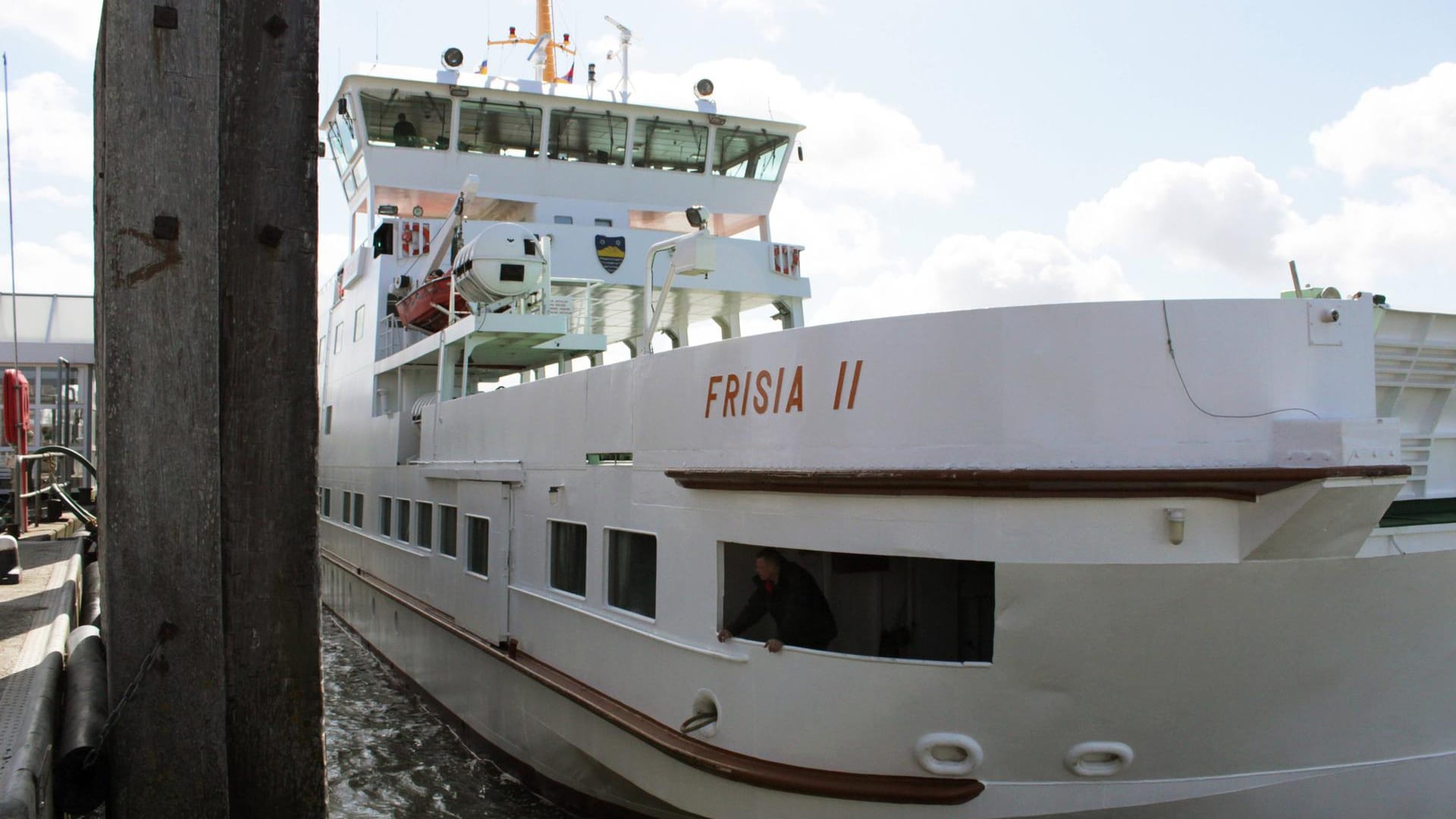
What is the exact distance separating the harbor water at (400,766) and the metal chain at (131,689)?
175 inches

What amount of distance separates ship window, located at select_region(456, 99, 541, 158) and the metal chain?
10.1 metres

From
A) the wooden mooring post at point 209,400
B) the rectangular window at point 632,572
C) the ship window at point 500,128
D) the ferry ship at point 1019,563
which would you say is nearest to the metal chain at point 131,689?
the wooden mooring post at point 209,400

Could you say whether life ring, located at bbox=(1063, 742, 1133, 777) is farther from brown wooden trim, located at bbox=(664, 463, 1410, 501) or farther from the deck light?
brown wooden trim, located at bbox=(664, 463, 1410, 501)

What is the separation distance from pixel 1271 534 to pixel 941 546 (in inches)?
49.4

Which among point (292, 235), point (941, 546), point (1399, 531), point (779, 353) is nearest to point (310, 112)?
point (292, 235)

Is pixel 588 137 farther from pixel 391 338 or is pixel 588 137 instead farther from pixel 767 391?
pixel 767 391

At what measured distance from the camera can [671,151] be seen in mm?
13328

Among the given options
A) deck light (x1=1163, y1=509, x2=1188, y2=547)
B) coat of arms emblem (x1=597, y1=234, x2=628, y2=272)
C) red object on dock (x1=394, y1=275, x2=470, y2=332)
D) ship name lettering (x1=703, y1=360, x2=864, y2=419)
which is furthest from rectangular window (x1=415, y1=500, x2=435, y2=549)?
deck light (x1=1163, y1=509, x2=1188, y2=547)

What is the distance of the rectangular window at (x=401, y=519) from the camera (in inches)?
462

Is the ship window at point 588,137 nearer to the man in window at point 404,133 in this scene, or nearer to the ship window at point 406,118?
the ship window at point 406,118

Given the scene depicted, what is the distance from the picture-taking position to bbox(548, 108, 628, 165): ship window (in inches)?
506

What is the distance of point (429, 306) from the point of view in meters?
11.1

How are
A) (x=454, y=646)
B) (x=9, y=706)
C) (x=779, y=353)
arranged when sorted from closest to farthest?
1. (x=9, y=706)
2. (x=779, y=353)
3. (x=454, y=646)

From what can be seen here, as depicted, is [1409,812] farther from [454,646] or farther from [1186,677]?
[454,646]
